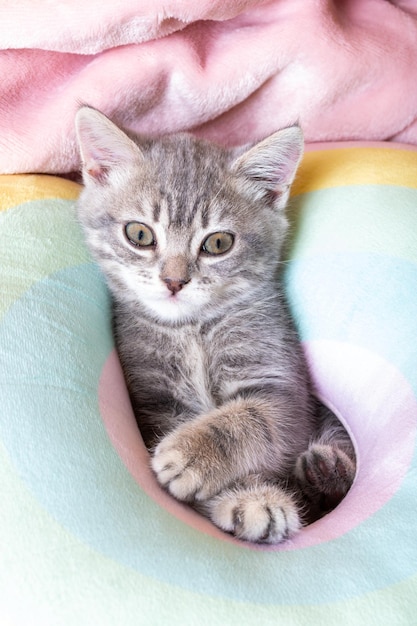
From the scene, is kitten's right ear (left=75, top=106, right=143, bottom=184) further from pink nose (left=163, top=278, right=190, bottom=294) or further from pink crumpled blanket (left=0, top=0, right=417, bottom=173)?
pink nose (left=163, top=278, right=190, bottom=294)

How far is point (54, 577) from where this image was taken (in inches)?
29.5

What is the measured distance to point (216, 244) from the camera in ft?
3.87

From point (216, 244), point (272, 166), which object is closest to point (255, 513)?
point (216, 244)

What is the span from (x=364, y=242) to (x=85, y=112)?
23.5 inches

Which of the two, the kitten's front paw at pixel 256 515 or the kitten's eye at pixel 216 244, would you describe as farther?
the kitten's eye at pixel 216 244

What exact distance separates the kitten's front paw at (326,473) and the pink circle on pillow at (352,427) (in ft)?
0.19

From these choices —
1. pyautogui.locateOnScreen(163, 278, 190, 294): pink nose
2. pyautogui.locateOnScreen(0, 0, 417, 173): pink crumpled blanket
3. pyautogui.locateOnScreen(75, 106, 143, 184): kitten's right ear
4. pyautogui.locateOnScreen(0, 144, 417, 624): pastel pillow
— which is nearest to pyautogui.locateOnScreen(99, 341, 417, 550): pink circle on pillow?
pyautogui.locateOnScreen(0, 144, 417, 624): pastel pillow

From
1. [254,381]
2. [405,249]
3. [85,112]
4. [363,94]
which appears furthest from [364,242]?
[85,112]

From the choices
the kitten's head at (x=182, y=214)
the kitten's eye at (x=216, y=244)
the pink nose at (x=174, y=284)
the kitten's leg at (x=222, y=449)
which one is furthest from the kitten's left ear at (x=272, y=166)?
the kitten's leg at (x=222, y=449)

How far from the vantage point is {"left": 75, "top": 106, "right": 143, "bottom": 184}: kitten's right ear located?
1163mm

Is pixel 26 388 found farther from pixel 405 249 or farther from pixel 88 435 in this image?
pixel 405 249

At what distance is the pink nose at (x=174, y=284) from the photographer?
3.61 ft

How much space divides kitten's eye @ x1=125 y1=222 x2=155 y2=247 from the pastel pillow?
117 millimetres

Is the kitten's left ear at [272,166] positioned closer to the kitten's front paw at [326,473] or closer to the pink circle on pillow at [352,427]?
the pink circle on pillow at [352,427]
